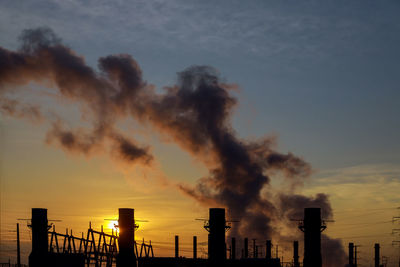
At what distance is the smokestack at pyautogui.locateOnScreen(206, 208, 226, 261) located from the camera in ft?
193

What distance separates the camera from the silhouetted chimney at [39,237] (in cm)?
6034

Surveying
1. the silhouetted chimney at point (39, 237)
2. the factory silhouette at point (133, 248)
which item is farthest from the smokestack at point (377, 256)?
the silhouetted chimney at point (39, 237)

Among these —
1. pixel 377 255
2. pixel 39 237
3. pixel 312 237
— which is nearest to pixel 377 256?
pixel 377 255

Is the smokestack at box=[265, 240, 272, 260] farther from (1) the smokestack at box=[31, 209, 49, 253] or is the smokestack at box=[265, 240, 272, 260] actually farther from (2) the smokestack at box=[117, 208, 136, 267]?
(1) the smokestack at box=[31, 209, 49, 253]

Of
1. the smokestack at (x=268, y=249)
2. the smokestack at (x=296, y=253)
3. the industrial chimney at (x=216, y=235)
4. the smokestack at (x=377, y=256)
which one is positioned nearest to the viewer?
the industrial chimney at (x=216, y=235)

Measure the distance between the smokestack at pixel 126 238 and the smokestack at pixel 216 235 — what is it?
7724 mm

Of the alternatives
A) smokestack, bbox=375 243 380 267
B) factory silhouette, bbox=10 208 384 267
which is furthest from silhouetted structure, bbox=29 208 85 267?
smokestack, bbox=375 243 380 267

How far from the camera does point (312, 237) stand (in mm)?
56781

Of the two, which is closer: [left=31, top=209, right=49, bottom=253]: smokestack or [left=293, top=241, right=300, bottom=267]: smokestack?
[left=31, top=209, right=49, bottom=253]: smokestack

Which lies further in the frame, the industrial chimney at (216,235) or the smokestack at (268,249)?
the smokestack at (268,249)

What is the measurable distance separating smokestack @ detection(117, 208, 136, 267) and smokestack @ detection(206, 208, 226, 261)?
7.72m

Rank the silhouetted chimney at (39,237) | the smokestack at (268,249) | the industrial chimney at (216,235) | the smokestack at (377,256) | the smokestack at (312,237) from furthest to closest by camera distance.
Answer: the smokestack at (268,249), the smokestack at (377,256), the silhouetted chimney at (39,237), the industrial chimney at (216,235), the smokestack at (312,237)

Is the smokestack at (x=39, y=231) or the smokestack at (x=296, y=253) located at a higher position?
the smokestack at (x=39, y=231)

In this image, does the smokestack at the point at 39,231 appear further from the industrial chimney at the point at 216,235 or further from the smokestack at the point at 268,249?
the smokestack at the point at 268,249
